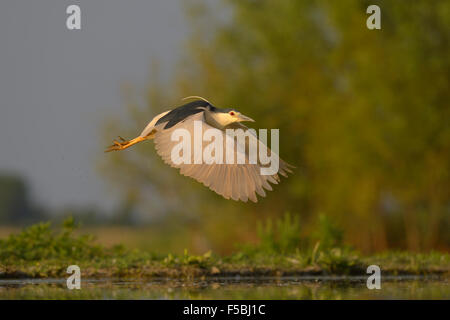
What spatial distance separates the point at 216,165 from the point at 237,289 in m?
0.94

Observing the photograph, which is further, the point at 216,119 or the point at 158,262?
the point at 158,262

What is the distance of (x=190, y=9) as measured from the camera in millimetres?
14531

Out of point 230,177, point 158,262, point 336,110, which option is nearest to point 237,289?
point 230,177

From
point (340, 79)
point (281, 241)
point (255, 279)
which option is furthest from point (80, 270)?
point (340, 79)

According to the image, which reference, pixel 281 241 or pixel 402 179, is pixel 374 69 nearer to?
pixel 402 179

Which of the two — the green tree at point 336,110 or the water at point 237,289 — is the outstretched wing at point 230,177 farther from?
the green tree at point 336,110

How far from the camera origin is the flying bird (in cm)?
556

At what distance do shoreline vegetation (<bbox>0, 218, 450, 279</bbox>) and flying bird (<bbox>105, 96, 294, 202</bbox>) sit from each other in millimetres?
1102

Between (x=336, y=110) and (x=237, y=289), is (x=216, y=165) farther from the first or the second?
(x=336, y=110)

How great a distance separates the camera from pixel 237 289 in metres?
5.52

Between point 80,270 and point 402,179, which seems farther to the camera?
point 402,179

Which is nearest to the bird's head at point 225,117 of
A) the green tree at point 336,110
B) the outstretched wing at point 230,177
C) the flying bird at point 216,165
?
the flying bird at point 216,165

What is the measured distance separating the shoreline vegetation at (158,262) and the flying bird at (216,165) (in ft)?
3.61

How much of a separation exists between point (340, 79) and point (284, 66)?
1.21 m
